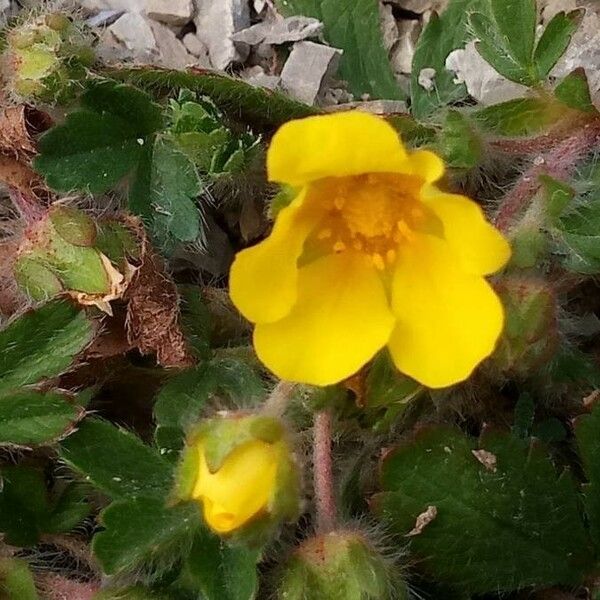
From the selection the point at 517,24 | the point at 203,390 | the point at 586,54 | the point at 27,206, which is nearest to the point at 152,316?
the point at 203,390

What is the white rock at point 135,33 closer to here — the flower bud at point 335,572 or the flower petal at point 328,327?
the flower petal at point 328,327

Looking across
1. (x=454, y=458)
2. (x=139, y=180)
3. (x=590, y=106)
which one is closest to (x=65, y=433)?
(x=139, y=180)

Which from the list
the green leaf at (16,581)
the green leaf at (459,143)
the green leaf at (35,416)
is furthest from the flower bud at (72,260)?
the green leaf at (459,143)

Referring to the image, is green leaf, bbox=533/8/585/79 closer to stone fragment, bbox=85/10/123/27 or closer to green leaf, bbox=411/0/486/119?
green leaf, bbox=411/0/486/119

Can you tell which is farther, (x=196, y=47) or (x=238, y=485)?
(x=196, y=47)

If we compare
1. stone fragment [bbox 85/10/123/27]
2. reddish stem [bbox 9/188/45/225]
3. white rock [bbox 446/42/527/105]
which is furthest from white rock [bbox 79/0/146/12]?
white rock [bbox 446/42/527/105]

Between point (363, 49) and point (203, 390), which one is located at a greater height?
point (363, 49)

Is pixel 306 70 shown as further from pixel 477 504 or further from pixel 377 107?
pixel 477 504
